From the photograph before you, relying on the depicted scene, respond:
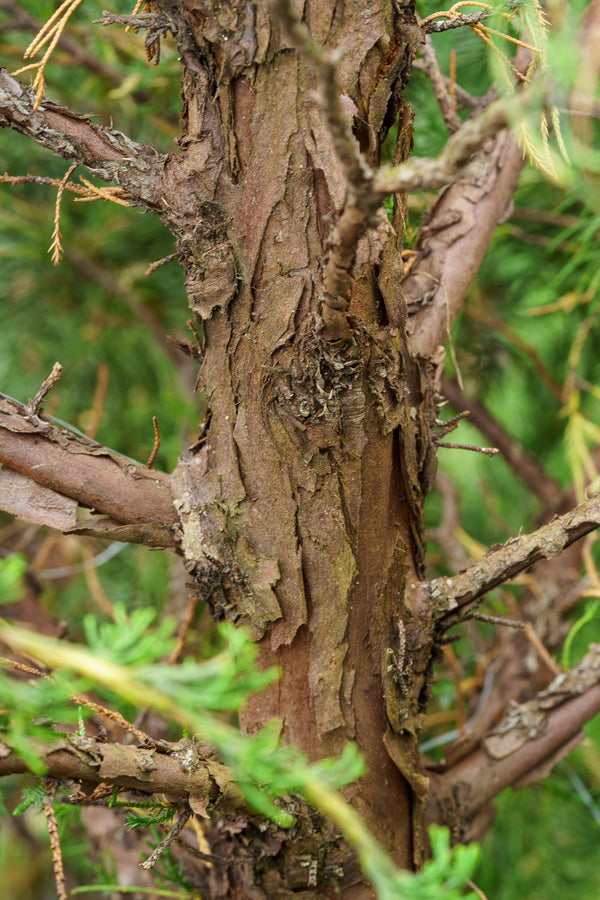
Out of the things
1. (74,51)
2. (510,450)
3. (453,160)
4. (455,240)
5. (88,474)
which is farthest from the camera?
(510,450)

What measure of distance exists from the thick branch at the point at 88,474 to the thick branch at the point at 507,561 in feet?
0.83

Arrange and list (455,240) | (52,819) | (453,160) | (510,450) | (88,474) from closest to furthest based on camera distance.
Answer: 1. (453,160)
2. (52,819)
3. (88,474)
4. (455,240)
5. (510,450)

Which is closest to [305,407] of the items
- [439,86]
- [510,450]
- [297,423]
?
[297,423]

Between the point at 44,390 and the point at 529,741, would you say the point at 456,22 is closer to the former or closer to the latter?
the point at 44,390

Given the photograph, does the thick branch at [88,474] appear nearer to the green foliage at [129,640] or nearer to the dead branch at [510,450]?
the green foliage at [129,640]

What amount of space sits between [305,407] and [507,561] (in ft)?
0.74

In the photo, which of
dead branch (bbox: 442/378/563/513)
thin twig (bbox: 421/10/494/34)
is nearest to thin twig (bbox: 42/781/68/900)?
thin twig (bbox: 421/10/494/34)

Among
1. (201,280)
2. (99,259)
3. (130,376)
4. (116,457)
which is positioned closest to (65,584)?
(130,376)

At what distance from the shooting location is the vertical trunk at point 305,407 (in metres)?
0.52

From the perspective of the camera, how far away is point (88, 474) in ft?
1.98

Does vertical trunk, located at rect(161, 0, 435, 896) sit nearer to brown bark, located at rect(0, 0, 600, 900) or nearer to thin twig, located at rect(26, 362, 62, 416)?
brown bark, located at rect(0, 0, 600, 900)

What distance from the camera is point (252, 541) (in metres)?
0.59

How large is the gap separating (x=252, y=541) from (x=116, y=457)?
0.14 metres

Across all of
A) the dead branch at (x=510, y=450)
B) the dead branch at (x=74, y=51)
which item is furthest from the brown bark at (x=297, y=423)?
Answer: the dead branch at (x=74, y=51)
